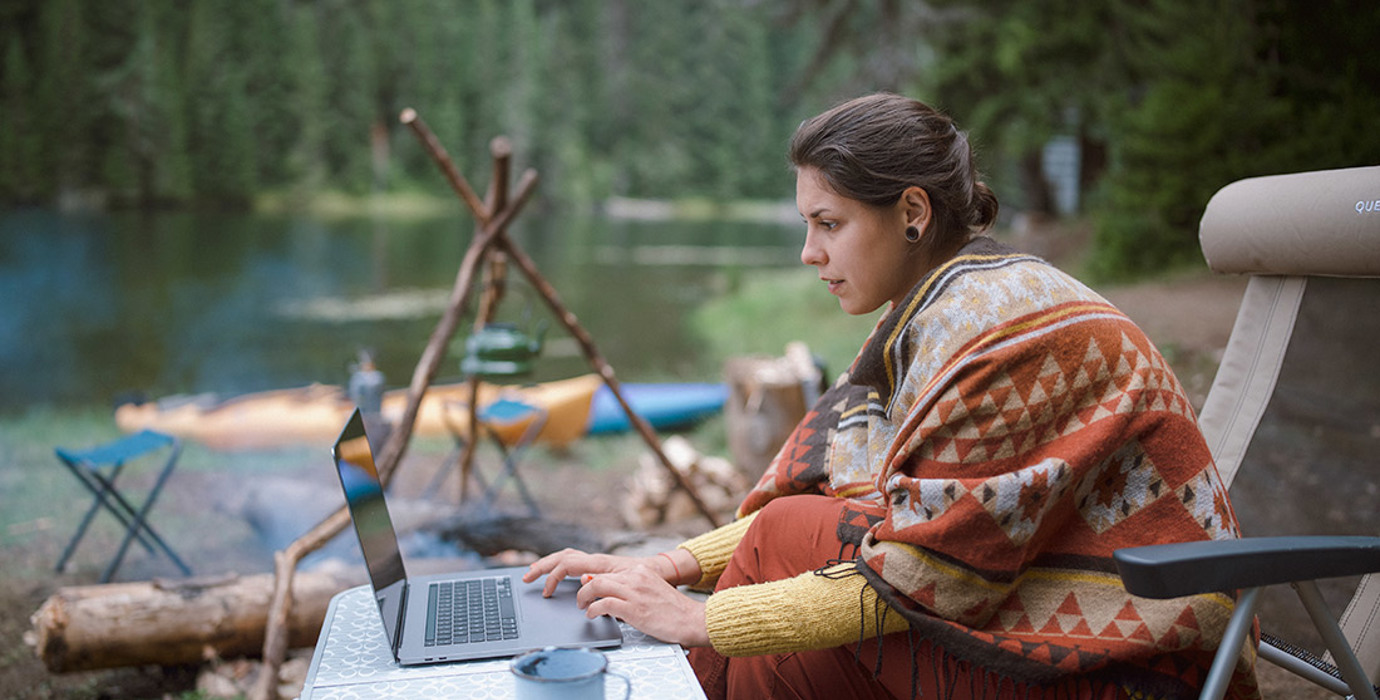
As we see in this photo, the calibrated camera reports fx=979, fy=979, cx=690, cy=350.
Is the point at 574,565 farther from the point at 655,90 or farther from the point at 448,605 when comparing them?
the point at 655,90

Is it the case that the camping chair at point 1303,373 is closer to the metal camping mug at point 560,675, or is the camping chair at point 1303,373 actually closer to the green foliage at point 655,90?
the metal camping mug at point 560,675

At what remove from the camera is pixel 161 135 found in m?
6.36

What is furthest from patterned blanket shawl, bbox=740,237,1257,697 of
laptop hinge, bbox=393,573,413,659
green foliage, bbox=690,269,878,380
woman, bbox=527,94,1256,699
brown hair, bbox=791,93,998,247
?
green foliage, bbox=690,269,878,380

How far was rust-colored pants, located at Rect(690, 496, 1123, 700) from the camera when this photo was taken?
106 cm

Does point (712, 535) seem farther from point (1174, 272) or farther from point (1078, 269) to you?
point (1078, 269)

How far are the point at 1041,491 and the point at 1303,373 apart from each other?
1.00 m

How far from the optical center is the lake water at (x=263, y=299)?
619cm

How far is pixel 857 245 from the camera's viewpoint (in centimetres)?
117

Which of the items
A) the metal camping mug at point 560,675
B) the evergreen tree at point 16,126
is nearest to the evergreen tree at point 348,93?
the evergreen tree at point 16,126

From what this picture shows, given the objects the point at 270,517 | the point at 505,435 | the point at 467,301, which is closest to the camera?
the point at 467,301

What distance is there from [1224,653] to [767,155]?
7.58 meters

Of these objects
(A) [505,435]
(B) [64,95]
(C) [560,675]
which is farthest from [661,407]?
(C) [560,675]

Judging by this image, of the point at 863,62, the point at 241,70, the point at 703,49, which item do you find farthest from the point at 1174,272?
the point at 241,70

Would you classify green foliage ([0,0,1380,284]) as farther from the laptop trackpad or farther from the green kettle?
the laptop trackpad
